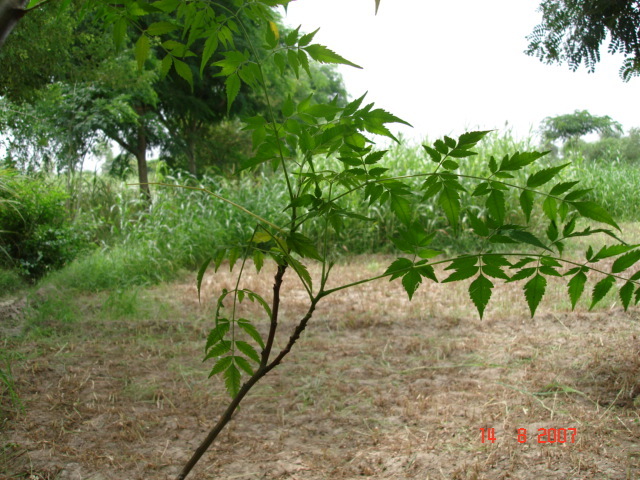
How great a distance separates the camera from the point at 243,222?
625 cm

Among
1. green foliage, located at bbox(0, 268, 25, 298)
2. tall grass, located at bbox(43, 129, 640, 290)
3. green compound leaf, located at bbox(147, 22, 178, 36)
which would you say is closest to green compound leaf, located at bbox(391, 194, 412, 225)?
green compound leaf, located at bbox(147, 22, 178, 36)

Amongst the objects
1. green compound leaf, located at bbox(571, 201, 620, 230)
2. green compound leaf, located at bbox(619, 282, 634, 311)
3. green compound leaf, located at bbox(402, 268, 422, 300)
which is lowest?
green compound leaf, located at bbox(619, 282, 634, 311)

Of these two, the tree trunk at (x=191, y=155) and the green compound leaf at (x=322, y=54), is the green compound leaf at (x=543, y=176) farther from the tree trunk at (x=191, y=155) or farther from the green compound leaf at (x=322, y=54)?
the tree trunk at (x=191, y=155)

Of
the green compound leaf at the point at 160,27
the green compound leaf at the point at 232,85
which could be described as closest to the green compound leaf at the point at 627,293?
the green compound leaf at the point at 232,85

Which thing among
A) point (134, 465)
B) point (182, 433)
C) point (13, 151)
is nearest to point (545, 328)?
point (182, 433)

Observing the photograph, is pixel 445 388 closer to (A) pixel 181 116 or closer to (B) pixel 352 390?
(B) pixel 352 390

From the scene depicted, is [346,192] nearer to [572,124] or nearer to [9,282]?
[9,282]

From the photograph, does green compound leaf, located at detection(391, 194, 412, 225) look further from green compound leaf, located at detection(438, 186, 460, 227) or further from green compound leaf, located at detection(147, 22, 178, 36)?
green compound leaf, located at detection(147, 22, 178, 36)

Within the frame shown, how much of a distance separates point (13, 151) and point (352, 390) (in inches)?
303

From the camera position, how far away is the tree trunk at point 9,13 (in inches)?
41.8
